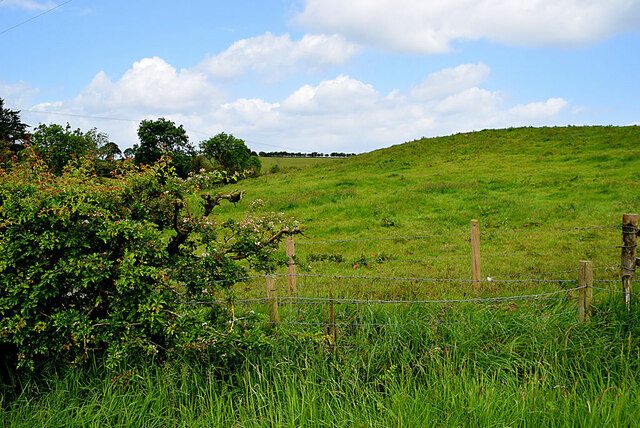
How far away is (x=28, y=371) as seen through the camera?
15.9 feet

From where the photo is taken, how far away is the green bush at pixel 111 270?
4348 millimetres

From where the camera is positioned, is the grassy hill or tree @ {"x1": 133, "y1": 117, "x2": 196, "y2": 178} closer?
the grassy hill

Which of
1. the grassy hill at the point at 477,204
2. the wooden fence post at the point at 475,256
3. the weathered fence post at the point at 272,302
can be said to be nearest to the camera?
the weathered fence post at the point at 272,302

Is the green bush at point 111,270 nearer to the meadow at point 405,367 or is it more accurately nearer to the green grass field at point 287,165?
the meadow at point 405,367

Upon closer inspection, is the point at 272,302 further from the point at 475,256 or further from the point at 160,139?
the point at 160,139

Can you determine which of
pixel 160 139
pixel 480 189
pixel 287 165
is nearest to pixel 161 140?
pixel 160 139

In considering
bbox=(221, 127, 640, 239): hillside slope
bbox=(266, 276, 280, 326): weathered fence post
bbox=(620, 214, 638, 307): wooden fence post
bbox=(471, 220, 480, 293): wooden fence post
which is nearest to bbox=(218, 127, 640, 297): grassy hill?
bbox=(221, 127, 640, 239): hillside slope

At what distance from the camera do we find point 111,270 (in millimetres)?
4559

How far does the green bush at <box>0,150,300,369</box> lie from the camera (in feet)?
14.3

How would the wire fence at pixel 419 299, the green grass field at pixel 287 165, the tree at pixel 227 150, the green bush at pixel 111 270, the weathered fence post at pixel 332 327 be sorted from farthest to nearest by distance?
the tree at pixel 227 150 < the green grass field at pixel 287 165 < the wire fence at pixel 419 299 < the weathered fence post at pixel 332 327 < the green bush at pixel 111 270

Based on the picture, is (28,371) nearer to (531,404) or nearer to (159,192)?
(159,192)

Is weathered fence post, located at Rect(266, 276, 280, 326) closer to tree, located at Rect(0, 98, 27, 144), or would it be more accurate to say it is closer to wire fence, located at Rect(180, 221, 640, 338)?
wire fence, located at Rect(180, 221, 640, 338)

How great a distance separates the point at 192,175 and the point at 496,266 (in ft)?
24.1

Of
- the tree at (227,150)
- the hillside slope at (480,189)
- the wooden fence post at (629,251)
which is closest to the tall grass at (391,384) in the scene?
the wooden fence post at (629,251)
